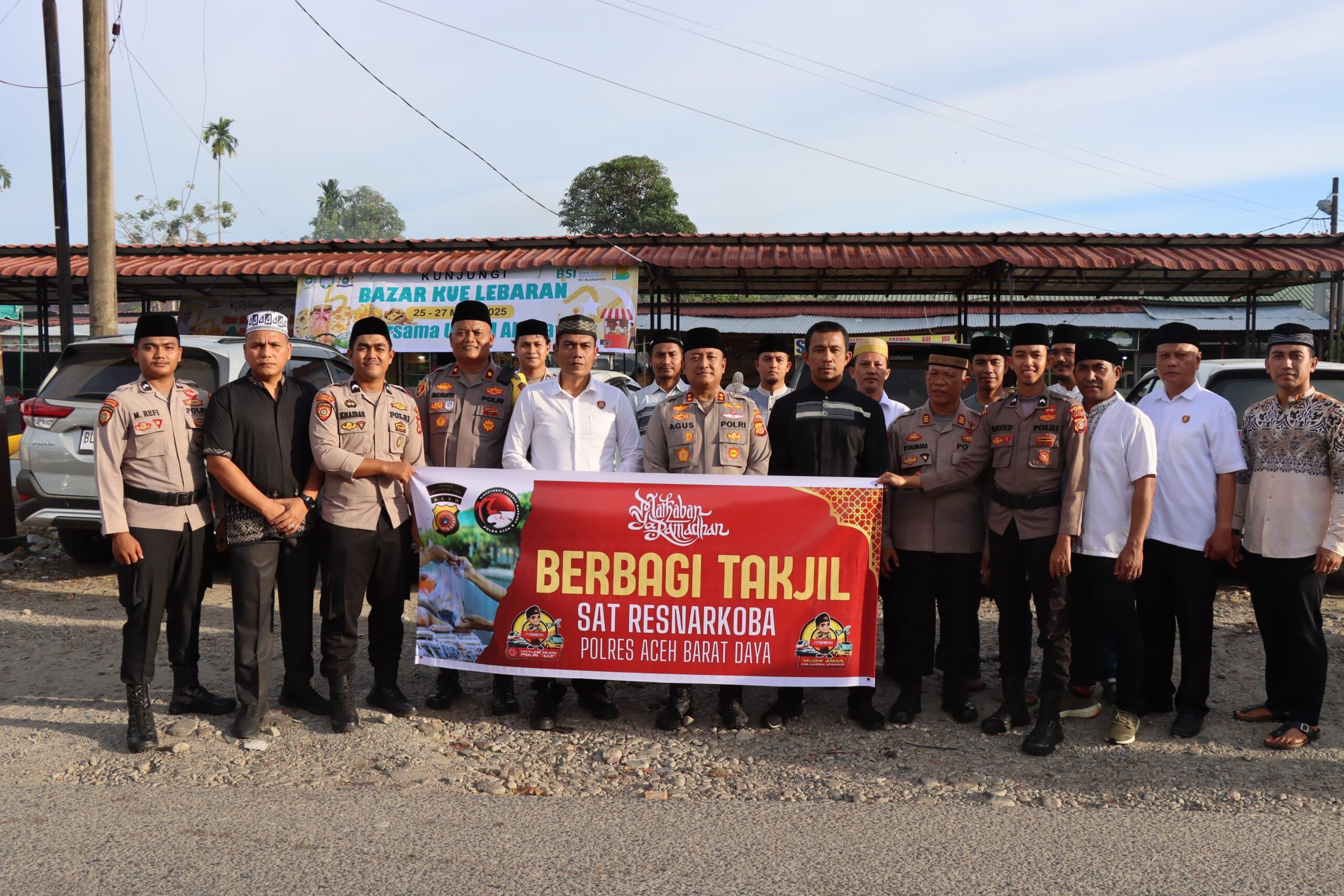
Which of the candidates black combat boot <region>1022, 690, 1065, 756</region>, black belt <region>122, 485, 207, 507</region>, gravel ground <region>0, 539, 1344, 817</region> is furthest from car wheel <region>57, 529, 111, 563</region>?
black combat boot <region>1022, 690, 1065, 756</region>

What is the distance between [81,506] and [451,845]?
4893 mm

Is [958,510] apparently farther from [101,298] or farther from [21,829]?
[101,298]

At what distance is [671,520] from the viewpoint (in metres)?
4.34

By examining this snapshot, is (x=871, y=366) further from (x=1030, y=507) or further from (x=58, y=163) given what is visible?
(x=58, y=163)

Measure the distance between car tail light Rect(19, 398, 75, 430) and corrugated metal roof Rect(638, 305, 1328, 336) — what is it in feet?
52.4

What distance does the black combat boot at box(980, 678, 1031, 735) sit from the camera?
423cm

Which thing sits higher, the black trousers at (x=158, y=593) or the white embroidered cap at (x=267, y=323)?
the white embroidered cap at (x=267, y=323)

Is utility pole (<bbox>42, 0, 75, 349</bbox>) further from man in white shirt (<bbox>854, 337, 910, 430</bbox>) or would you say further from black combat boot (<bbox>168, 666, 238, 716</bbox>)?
man in white shirt (<bbox>854, 337, 910, 430</bbox>)

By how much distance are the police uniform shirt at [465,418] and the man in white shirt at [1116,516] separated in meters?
2.80

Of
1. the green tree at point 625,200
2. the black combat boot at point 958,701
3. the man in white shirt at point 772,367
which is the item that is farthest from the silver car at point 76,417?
the green tree at point 625,200

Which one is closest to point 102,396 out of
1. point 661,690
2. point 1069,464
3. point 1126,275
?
point 661,690

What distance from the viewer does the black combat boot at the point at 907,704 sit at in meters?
4.34

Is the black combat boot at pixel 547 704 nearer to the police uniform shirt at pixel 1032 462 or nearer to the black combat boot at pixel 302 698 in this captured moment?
the black combat boot at pixel 302 698

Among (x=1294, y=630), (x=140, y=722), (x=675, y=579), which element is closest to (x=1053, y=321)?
(x=1294, y=630)
